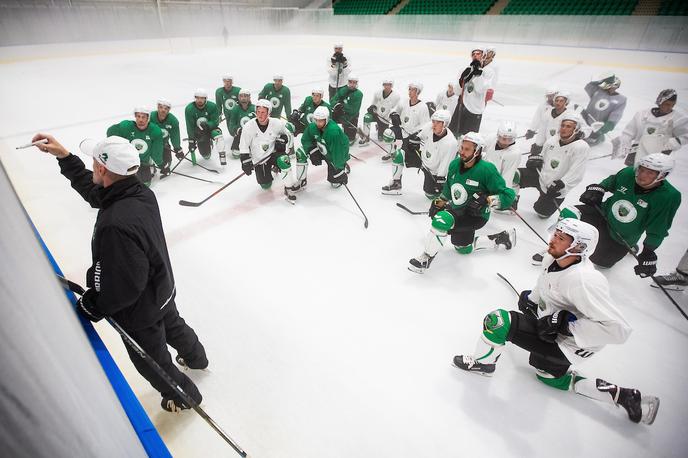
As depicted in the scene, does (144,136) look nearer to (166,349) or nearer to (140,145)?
(140,145)

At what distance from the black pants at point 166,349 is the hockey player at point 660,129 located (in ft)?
15.5

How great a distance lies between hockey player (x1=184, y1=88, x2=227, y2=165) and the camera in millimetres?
4777

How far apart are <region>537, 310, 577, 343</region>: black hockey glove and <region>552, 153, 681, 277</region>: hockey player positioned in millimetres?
1146

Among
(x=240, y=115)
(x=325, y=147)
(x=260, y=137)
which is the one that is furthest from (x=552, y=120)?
(x=240, y=115)

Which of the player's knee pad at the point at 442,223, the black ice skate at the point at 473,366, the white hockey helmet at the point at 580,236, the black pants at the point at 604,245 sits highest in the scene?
the white hockey helmet at the point at 580,236

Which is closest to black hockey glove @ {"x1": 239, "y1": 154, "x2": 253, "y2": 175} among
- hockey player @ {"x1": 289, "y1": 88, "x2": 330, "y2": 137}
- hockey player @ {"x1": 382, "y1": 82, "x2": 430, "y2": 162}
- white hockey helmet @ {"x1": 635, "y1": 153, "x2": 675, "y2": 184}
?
hockey player @ {"x1": 289, "y1": 88, "x2": 330, "y2": 137}

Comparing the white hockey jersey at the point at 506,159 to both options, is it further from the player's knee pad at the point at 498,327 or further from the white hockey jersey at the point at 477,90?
the player's knee pad at the point at 498,327

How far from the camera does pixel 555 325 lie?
1.86 metres

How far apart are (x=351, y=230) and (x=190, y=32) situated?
53.8 feet

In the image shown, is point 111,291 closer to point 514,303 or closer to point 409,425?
point 409,425

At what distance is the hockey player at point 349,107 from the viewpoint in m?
5.76

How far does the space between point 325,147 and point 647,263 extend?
319 centimetres

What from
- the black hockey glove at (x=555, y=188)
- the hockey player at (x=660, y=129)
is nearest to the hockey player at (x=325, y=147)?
the black hockey glove at (x=555, y=188)

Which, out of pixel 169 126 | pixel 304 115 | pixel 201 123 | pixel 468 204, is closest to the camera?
pixel 468 204
